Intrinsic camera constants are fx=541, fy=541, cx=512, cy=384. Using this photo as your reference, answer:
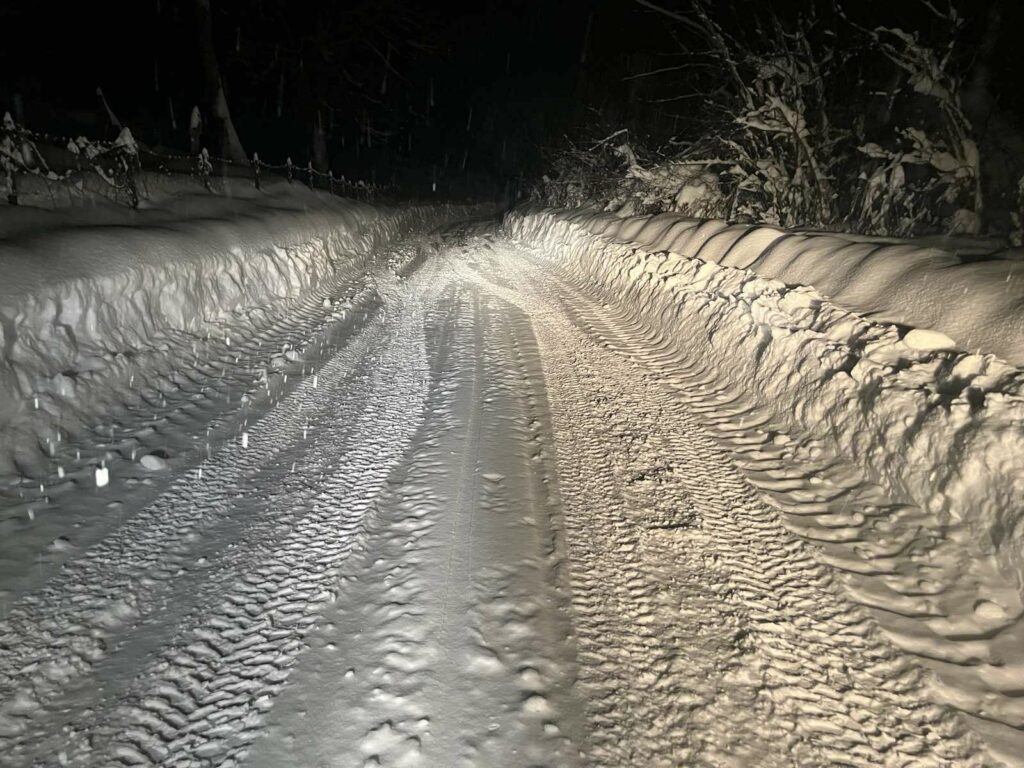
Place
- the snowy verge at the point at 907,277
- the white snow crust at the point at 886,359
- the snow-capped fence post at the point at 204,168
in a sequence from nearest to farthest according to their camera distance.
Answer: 1. the white snow crust at the point at 886,359
2. the snowy verge at the point at 907,277
3. the snow-capped fence post at the point at 204,168

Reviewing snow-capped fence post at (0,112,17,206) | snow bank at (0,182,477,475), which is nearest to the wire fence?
snow-capped fence post at (0,112,17,206)

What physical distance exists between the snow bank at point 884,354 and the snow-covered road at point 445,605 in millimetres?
511

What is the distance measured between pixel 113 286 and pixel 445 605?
5.37 meters

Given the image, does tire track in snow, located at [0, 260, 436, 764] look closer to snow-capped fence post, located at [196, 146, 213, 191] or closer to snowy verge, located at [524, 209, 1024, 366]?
snowy verge, located at [524, 209, 1024, 366]

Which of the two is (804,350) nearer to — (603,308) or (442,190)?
(603,308)

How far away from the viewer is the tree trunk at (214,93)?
54.1 feet

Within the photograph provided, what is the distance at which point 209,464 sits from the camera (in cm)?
391

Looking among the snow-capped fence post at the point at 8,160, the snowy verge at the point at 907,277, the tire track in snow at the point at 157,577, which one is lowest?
the tire track in snow at the point at 157,577

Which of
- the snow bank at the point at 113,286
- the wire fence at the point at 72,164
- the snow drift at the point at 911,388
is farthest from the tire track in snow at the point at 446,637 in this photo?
the wire fence at the point at 72,164

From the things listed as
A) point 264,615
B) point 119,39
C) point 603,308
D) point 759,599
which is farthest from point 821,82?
point 119,39

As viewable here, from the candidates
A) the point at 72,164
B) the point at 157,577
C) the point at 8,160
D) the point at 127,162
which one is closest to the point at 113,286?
the point at 8,160

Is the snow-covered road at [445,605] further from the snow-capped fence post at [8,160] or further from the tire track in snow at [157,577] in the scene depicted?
the snow-capped fence post at [8,160]

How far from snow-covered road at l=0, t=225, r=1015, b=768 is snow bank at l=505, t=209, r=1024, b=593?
1.68 ft

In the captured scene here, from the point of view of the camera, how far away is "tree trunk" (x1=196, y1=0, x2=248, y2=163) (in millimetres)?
16500
